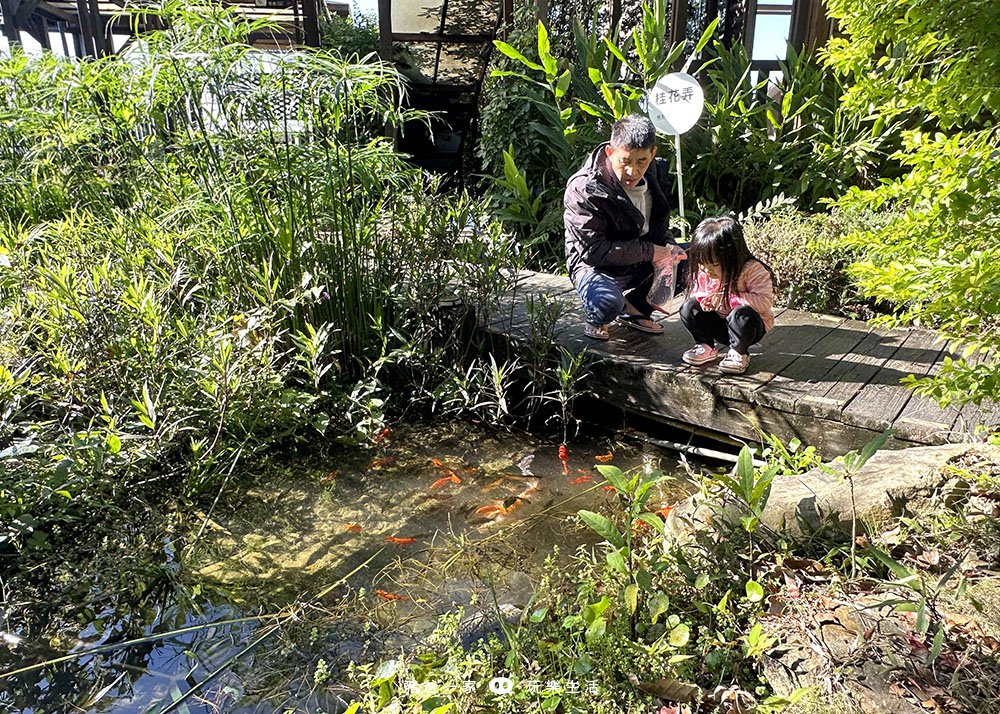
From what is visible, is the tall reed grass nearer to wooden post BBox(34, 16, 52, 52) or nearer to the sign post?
the sign post

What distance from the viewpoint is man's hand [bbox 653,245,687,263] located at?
3938mm

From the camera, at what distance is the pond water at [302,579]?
7.48ft

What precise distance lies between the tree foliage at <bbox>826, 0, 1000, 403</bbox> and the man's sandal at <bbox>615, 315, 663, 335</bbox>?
194 centimetres

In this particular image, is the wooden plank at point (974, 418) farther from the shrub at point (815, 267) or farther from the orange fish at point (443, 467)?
the orange fish at point (443, 467)

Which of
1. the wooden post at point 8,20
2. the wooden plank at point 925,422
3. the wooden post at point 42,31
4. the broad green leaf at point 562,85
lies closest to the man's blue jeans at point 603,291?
the wooden plank at point 925,422

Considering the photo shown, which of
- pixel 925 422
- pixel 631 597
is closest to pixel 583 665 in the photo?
pixel 631 597

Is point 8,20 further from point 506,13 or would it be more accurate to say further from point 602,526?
point 602,526

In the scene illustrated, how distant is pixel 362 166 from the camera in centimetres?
369

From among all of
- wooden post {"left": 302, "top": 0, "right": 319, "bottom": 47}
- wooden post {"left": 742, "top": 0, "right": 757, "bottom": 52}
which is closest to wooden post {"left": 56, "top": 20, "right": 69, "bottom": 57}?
wooden post {"left": 302, "top": 0, "right": 319, "bottom": 47}

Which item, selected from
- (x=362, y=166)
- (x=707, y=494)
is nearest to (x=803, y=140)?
(x=362, y=166)

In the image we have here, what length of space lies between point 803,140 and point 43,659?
6.39 meters

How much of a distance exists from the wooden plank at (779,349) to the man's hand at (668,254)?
65 centimetres

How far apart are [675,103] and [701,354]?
1885mm

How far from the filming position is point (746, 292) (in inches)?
136
